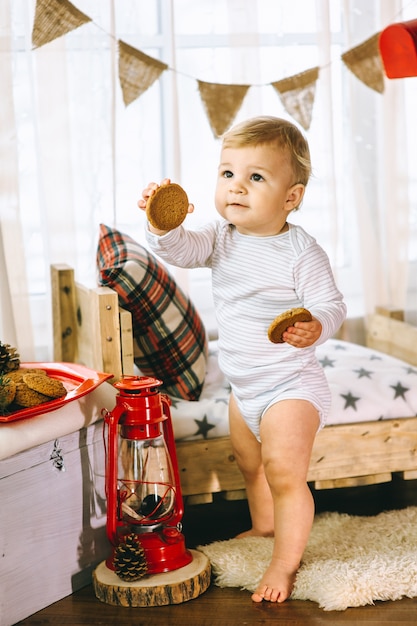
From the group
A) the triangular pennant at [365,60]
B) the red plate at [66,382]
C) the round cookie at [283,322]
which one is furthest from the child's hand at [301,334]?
the triangular pennant at [365,60]

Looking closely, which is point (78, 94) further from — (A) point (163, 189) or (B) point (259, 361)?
(B) point (259, 361)

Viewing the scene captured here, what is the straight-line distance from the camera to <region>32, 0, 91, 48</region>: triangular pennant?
2.06m

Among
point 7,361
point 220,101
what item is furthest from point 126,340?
point 220,101

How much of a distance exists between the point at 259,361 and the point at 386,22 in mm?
1301

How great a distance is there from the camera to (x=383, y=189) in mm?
2590

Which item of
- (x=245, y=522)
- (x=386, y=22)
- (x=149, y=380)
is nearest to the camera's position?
(x=149, y=380)

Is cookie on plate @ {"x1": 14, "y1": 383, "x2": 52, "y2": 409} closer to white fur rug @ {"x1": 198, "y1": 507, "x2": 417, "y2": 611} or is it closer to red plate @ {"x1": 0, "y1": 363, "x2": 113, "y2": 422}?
red plate @ {"x1": 0, "y1": 363, "x2": 113, "y2": 422}

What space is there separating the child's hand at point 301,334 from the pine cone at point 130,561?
0.48 m

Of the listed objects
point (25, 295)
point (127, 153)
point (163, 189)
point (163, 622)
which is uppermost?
point (127, 153)

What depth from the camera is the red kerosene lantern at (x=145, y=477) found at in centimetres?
162

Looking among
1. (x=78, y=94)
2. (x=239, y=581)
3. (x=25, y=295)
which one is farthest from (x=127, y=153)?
(x=239, y=581)

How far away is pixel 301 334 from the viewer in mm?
1498

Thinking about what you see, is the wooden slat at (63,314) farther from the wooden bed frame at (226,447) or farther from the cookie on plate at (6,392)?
the cookie on plate at (6,392)

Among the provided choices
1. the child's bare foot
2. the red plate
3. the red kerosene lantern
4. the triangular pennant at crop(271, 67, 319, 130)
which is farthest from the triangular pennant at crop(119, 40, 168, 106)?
the child's bare foot
